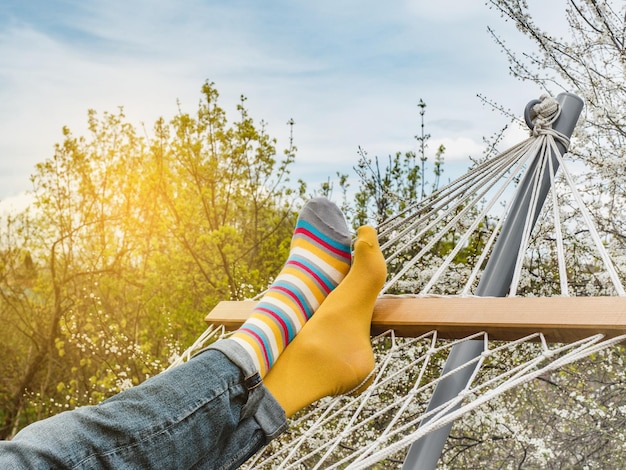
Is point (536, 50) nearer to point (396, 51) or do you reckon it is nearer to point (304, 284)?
point (396, 51)

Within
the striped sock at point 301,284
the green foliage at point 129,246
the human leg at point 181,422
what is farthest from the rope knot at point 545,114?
the green foliage at point 129,246

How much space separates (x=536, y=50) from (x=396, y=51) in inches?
25.0

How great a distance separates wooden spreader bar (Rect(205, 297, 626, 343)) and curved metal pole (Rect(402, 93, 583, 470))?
7 cm

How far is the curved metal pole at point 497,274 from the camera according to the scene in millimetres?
962

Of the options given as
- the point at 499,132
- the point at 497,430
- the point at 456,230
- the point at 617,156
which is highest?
the point at 499,132

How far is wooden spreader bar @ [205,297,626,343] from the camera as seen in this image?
79 cm

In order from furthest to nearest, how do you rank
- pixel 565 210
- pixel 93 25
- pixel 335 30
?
pixel 93 25 < pixel 335 30 < pixel 565 210

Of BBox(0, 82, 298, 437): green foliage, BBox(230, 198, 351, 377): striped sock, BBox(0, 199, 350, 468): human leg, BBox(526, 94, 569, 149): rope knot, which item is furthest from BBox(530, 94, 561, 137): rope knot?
BBox(0, 82, 298, 437): green foliage

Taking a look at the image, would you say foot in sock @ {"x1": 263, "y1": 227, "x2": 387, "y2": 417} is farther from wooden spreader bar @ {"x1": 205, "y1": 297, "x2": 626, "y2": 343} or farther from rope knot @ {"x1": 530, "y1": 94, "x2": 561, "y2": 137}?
rope knot @ {"x1": 530, "y1": 94, "x2": 561, "y2": 137}

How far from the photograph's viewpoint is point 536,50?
6.71 feet

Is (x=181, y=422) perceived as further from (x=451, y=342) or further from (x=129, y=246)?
(x=129, y=246)

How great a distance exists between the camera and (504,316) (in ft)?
2.86

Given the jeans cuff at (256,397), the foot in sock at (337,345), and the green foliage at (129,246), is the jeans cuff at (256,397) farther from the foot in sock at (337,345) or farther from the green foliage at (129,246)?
the green foliage at (129,246)

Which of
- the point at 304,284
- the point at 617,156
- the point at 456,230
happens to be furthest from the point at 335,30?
the point at 304,284
